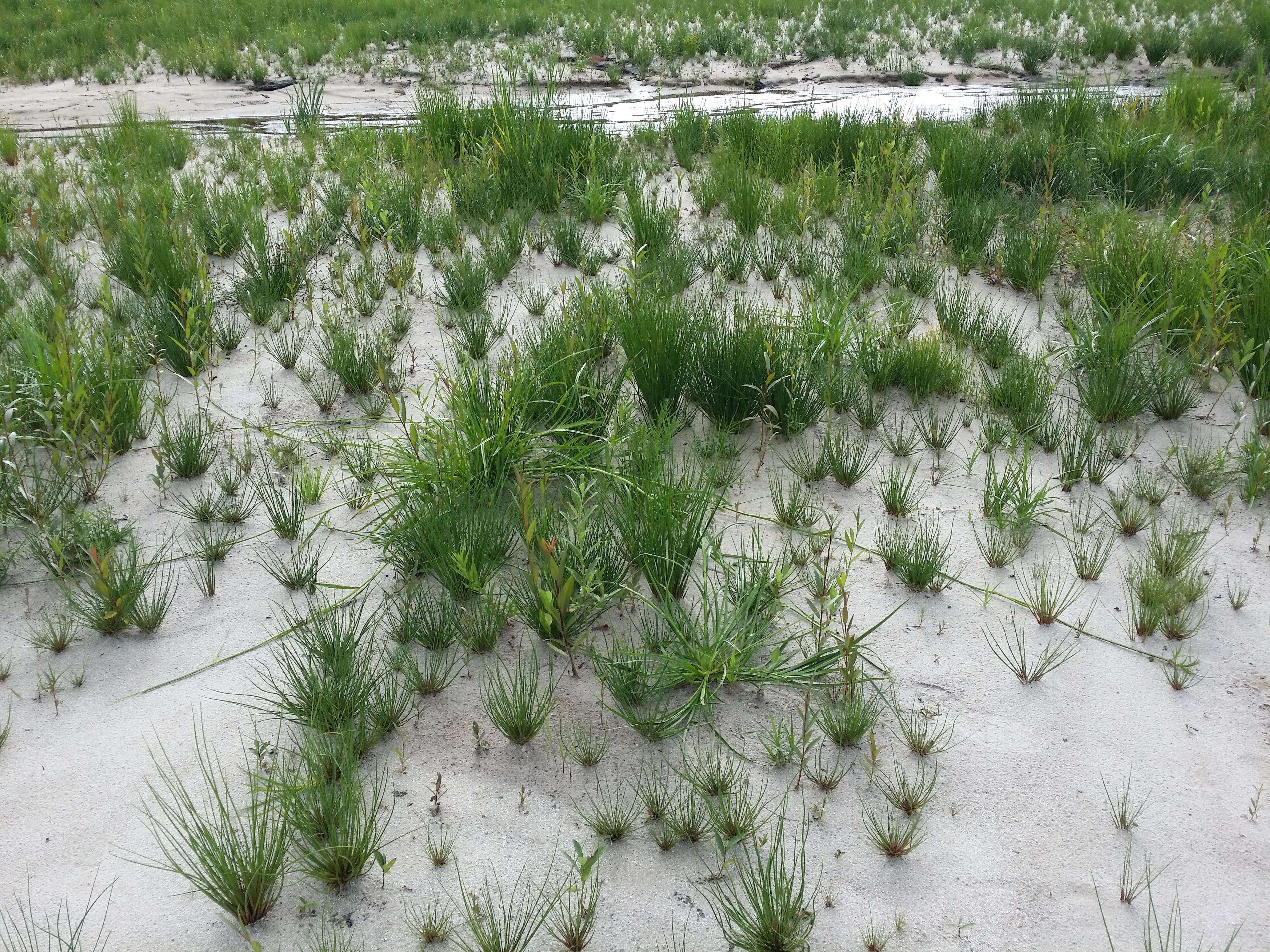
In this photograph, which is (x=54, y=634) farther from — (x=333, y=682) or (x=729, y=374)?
(x=729, y=374)

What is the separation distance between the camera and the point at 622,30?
11719mm

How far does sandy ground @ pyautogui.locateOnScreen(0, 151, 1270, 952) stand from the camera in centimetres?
200

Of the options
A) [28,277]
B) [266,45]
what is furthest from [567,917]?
[266,45]

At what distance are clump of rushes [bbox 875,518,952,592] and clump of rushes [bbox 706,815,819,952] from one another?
104cm

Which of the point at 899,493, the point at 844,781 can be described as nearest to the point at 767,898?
the point at 844,781

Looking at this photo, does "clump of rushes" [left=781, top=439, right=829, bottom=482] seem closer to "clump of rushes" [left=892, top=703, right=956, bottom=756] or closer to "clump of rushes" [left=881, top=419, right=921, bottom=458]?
"clump of rushes" [left=881, top=419, right=921, bottom=458]

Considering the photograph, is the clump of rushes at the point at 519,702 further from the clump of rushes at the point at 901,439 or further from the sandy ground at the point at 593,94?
the sandy ground at the point at 593,94

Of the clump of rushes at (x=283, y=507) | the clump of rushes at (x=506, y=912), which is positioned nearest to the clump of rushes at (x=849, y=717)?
the clump of rushes at (x=506, y=912)

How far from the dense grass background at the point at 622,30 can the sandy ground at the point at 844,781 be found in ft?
31.7

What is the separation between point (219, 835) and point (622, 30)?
11.8 metres

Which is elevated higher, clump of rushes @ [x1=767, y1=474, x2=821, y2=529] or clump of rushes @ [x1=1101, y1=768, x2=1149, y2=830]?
clump of rushes @ [x1=767, y1=474, x2=821, y2=529]

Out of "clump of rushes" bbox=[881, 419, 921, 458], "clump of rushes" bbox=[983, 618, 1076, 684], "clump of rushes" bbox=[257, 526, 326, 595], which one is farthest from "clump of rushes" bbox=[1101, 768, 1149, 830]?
"clump of rushes" bbox=[257, 526, 326, 595]

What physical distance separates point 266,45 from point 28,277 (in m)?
8.21

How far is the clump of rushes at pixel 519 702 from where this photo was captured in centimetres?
239
